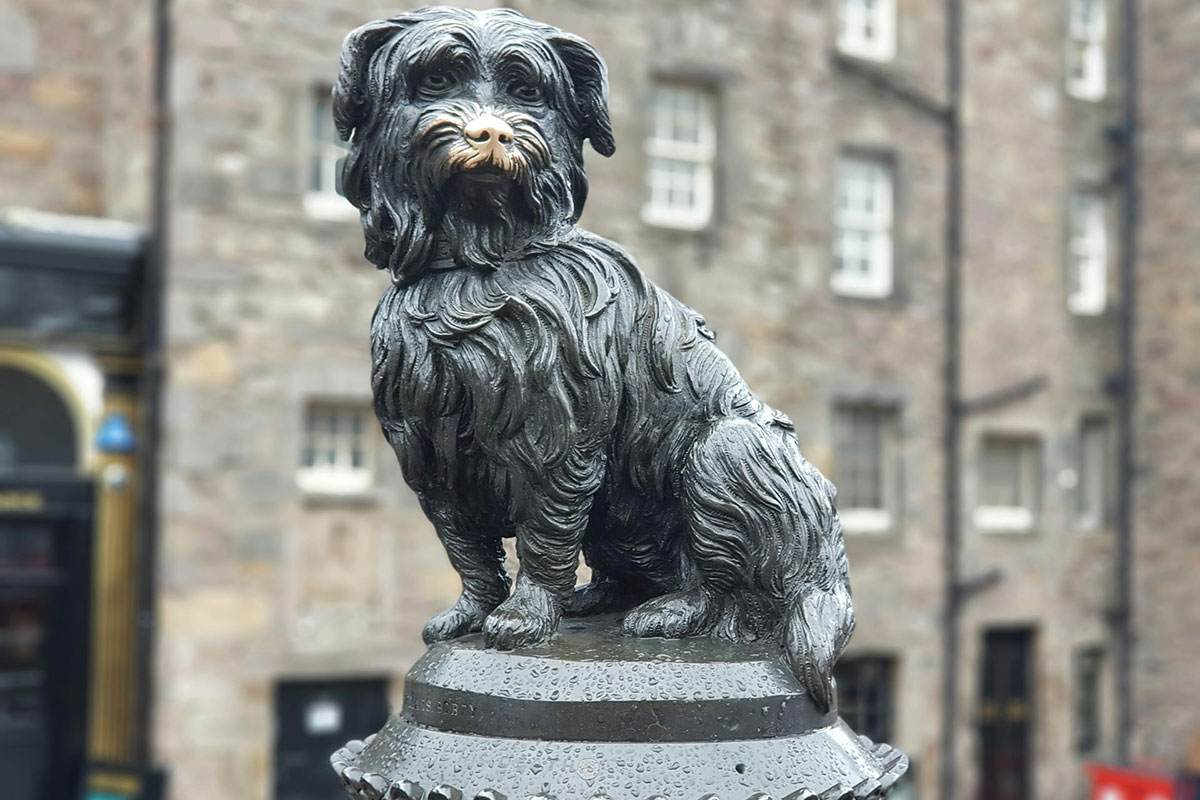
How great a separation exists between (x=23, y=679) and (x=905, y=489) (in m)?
8.82

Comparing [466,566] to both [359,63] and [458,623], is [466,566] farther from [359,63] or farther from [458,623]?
[359,63]

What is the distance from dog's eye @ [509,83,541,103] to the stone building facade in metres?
8.62

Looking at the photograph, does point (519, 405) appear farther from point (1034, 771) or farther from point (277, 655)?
point (1034, 771)

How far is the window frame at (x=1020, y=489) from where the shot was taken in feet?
52.6

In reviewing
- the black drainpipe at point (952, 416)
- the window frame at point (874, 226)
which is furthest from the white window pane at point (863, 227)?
the black drainpipe at point (952, 416)

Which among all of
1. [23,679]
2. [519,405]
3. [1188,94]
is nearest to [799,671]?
[519,405]

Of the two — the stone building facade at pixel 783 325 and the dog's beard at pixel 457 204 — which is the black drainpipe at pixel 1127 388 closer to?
the stone building facade at pixel 783 325

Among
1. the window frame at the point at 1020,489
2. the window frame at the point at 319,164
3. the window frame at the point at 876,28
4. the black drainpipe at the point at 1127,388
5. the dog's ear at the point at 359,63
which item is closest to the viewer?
the dog's ear at the point at 359,63

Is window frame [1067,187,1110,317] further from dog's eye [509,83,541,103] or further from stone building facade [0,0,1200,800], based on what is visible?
dog's eye [509,83,541,103]

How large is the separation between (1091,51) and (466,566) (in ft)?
53.2

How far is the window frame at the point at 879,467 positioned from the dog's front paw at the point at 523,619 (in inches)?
465

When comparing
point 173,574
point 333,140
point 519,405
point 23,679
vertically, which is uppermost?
point 333,140

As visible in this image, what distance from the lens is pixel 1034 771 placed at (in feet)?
52.8

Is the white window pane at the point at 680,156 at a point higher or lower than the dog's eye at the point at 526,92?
higher
